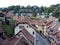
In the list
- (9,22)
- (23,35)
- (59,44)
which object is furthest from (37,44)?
(9,22)

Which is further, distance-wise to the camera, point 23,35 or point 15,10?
point 15,10

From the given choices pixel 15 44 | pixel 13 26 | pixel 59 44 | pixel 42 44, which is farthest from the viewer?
pixel 13 26

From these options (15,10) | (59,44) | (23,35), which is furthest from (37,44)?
(15,10)

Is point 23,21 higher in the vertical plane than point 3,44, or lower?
lower

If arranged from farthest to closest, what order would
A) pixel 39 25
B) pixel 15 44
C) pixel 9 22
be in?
pixel 39 25 < pixel 9 22 < pixel 15 44

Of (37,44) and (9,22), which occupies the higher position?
(37,44)

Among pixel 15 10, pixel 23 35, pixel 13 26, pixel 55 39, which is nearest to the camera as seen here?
pixel 23 35

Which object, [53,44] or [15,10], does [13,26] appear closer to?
[53,44]

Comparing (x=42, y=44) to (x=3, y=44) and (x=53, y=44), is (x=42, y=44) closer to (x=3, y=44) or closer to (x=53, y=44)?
(x=3, y=44)

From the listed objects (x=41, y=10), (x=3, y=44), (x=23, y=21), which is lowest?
(x=41, y=10)
